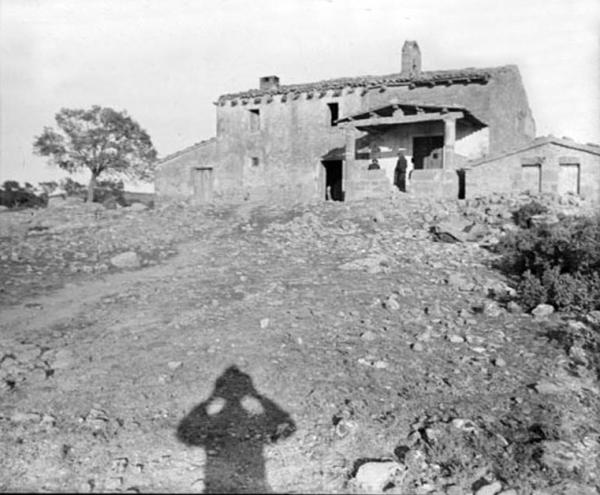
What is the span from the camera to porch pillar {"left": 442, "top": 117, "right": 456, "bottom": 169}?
18406 millimetres

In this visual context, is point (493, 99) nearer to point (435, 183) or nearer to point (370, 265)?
point (435, 183)

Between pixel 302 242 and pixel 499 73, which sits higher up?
pixel 499 73

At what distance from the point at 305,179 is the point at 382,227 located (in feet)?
37.3

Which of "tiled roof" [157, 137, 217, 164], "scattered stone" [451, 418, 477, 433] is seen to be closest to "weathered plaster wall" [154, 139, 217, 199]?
"tiled roof" [157, 137, 217, 164]

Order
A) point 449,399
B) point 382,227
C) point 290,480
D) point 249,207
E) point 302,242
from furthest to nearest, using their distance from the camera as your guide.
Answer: point 249,207, point 382,227, point 302,242, point 449,399, point 290,480

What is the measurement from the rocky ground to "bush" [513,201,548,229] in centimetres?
276

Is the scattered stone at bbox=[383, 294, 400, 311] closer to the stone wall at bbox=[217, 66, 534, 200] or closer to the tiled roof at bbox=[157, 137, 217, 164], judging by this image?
the stone wall at bbox=[217, 66, 534, 200]

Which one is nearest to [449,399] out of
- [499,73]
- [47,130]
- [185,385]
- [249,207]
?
[185,385]

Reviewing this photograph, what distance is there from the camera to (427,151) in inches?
834

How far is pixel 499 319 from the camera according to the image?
7574mm

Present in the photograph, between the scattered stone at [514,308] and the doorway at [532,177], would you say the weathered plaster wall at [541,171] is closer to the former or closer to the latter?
the doorway at [532,177]

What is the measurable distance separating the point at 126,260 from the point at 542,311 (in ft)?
25.7

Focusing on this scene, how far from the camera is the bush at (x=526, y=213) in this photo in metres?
13.2

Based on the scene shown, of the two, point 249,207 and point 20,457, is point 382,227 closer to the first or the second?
point 249,207
